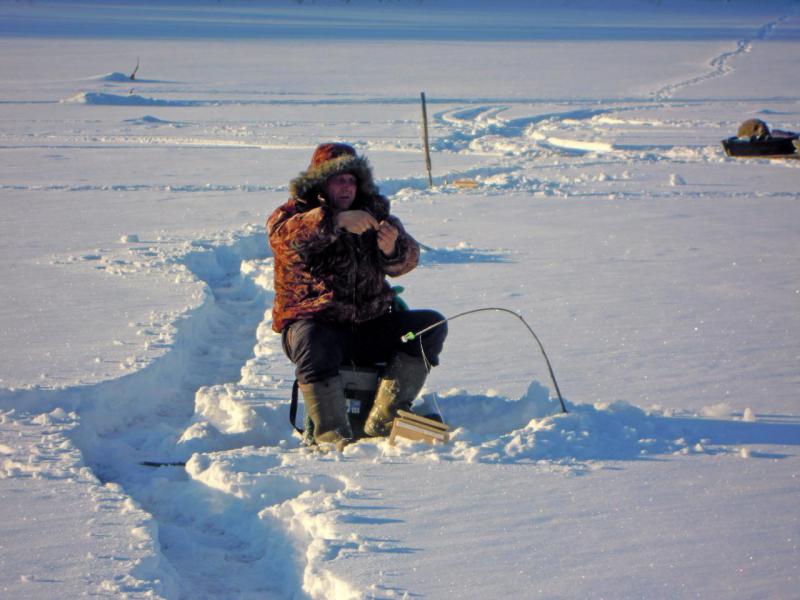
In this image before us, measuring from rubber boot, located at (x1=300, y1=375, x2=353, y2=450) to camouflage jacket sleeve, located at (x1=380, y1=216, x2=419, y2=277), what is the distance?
474 millimetres

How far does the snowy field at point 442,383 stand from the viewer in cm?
289

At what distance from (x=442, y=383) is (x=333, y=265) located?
3.07 feet

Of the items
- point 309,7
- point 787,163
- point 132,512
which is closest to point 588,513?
point 132,512

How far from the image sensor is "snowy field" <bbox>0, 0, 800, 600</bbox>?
2.89 metres

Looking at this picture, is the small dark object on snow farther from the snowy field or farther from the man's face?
the man's face

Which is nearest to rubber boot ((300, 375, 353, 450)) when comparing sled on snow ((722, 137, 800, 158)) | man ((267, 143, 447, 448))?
man ((267, 143, 447, 448))

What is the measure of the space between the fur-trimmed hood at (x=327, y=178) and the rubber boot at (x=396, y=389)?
0.66 meters

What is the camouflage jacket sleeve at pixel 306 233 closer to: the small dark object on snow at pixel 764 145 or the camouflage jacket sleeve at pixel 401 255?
the camouflage jacket sleeve at pixel 401 255

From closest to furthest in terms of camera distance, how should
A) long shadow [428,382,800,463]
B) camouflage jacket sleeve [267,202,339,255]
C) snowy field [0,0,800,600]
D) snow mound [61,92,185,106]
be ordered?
snowy field [0,0,800,600] → long shadow [428,382,800,463] → camouflage jacket sleeve [267,202,339,255] → snow mound [61,92,185,106]

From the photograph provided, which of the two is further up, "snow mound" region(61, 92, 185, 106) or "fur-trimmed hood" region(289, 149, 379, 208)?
"snow mound" region(61, 92, 185, 106)

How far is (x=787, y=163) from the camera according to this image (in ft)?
38.8

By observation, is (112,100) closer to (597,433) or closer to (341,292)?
(341,292)

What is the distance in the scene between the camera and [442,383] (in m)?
4.51

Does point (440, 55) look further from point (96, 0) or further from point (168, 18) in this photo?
point (96, 0)
